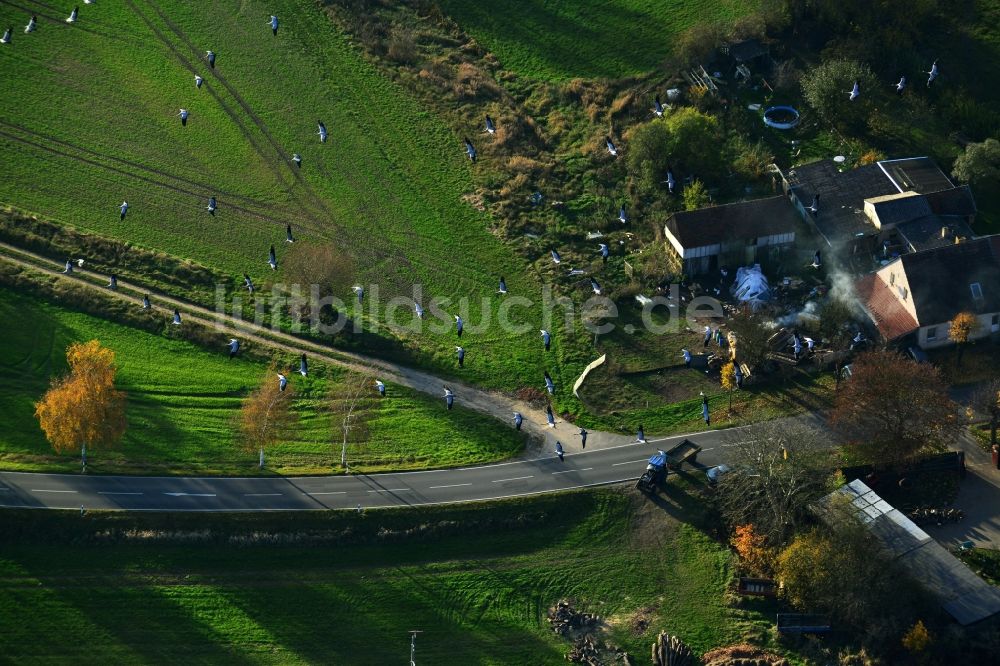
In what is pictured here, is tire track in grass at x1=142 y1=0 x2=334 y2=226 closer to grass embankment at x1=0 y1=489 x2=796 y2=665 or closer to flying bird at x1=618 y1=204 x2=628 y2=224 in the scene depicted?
flying bird at x1=618 y1=204 x2=628 y2=224

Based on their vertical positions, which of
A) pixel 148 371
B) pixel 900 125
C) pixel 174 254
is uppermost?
pixel 900 125

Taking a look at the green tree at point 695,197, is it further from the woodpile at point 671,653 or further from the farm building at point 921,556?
the woodpile at point 671,653

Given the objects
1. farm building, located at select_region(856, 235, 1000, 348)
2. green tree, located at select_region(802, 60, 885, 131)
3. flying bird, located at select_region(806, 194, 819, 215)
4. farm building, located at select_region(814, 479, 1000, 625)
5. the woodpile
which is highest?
green tree, located at select_region(802, 60, 885, 131)

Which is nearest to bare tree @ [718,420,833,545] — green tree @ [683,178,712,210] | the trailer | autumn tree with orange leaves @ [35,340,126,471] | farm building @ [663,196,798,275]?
the trailer

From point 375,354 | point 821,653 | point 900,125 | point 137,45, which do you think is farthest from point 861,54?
point 137,45

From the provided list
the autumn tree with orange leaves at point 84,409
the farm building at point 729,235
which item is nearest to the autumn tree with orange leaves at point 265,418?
the autumn tree with orange leaves at point 84,409

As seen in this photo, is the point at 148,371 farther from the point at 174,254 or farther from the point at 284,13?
the point at 284,13
